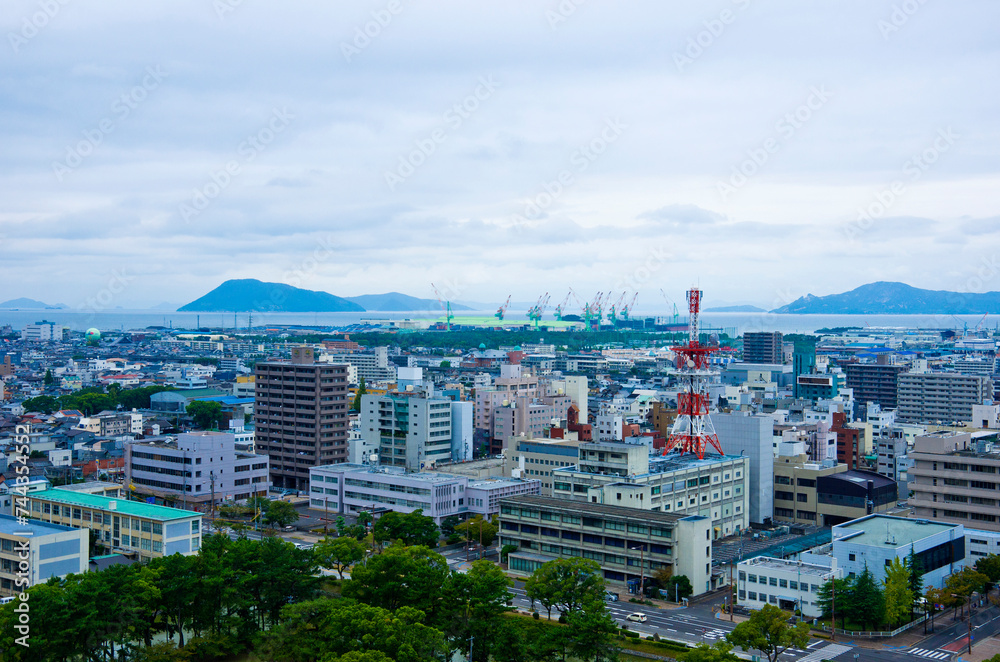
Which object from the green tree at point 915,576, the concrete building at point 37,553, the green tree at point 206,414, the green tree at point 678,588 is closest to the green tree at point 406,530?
the green tree at point 678,588

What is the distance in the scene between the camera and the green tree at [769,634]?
13641 mm

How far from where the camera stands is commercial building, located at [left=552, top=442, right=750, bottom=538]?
2136 cm

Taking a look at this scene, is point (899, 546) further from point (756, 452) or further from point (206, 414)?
point (206, 414)

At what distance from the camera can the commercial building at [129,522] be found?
18375 millimetres

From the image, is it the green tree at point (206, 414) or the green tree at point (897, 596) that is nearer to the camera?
the green tree at point (897, 596)

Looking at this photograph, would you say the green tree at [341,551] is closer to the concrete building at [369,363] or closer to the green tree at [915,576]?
the green tree at [915,576]

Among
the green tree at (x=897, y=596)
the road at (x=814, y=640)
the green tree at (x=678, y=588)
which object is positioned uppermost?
the green tree at (x=897, y=596)

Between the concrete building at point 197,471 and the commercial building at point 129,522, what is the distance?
5.45 meters

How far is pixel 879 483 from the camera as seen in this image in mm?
24969

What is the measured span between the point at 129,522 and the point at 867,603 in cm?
1412

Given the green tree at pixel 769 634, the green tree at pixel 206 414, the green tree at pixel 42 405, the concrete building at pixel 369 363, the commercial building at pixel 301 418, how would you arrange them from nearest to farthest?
the green tree at pixel 769 634, the commercial building at pixel 301 418, the green tree at pixel 206 414, the green tree at pixel 42 405, the concrete building at pixel 369 363

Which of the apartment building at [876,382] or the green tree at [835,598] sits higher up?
the apartment building at [876,382]

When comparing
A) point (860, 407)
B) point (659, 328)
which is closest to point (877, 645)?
point (860, 407)

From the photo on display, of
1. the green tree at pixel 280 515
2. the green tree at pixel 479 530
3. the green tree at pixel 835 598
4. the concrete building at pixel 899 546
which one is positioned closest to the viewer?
the green tree at pixel 835 598
